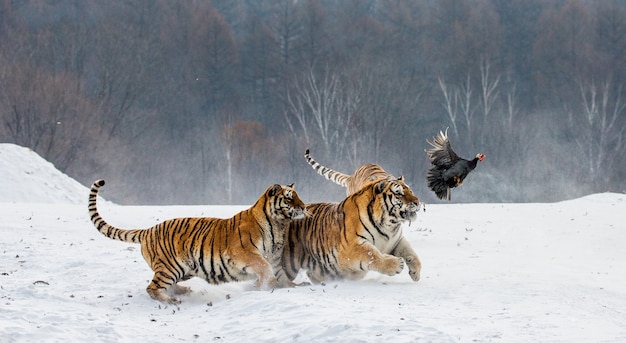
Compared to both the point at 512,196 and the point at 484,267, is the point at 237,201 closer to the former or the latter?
the point at 512,196

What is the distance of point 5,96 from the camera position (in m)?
40.1

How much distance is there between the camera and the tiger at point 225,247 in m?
7.88

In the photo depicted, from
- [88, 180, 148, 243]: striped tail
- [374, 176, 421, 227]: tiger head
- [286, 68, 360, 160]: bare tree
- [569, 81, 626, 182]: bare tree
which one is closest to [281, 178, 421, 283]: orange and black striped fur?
[374, 176, 421, 227]: tiger head

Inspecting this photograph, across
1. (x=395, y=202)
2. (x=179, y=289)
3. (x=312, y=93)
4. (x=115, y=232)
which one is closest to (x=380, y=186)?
(x=395, y=202)

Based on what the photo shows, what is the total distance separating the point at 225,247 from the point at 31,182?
15446mm

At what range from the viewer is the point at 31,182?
22.1 meters

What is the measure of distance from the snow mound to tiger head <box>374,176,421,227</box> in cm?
1464

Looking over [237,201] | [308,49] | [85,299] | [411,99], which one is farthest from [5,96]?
[85,299]

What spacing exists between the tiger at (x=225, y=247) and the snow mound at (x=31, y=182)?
44.9 feet

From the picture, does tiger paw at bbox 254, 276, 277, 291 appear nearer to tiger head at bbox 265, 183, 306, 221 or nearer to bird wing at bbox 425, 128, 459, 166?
tiger head at bbox 265, 183, 306, 221

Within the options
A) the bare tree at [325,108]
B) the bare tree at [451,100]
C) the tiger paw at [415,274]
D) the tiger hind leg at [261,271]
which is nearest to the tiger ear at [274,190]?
the tiger hind leg at [261,271]

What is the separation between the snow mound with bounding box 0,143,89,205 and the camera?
21.3 meters

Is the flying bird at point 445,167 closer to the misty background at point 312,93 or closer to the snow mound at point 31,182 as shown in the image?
the snow mound at point 31,182

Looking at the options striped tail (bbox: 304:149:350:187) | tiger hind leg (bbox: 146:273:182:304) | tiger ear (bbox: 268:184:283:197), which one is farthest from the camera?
striped tail (bbox: 304:149:350:187)
